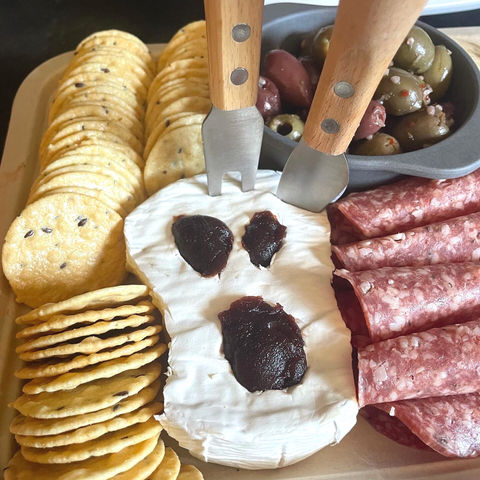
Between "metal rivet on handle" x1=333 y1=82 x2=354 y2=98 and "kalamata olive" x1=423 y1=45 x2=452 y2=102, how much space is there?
708mm

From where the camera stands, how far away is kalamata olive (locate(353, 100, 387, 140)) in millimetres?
1279

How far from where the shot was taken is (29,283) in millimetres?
1326

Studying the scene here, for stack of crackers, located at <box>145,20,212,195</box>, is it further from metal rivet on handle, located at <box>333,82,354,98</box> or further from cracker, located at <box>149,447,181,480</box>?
cracker, located at <box>149,447,181,480</box>

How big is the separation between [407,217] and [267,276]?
45 centimetres

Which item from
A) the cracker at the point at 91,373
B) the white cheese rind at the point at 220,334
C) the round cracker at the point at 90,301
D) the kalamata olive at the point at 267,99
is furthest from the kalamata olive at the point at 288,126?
the cracker at the point at 91,373

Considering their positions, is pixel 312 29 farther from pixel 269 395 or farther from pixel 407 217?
pixel 269 395

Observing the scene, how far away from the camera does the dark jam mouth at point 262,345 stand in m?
1.03

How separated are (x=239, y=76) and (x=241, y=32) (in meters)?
0.11

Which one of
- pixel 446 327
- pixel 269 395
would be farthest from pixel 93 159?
pixel 446 327

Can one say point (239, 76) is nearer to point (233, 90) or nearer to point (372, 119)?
point (233, 90)

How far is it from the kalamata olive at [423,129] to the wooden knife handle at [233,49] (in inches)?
21.1

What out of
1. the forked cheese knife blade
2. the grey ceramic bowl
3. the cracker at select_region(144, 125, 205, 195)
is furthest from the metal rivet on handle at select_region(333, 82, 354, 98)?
the cracker at select_region(144, 125, 205, 195)

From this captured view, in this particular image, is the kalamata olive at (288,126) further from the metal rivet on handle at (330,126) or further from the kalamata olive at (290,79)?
the metal rivet on handle at (330,126)

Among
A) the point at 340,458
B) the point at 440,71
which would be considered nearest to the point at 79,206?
the point at 340,458
